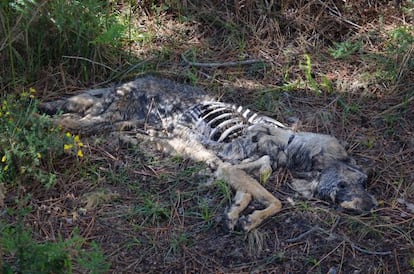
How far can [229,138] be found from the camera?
4.59 m

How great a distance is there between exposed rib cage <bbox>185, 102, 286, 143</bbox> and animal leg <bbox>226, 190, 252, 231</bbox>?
68 centimetres

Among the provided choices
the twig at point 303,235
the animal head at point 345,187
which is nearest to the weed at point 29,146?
the twig at point 303,235

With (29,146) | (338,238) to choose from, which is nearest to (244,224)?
(338,238)

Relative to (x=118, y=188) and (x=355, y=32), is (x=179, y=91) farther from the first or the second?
(x=355, y=32)

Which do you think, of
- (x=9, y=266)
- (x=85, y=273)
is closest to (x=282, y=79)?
(x=85, y=273)

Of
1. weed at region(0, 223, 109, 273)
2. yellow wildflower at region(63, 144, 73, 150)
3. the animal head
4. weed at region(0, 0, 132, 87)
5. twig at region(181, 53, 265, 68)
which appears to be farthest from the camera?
twig at region(181, 53, 265, 68)

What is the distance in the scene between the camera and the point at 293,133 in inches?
177

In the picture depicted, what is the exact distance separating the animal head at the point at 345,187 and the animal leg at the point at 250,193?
32 centimetres

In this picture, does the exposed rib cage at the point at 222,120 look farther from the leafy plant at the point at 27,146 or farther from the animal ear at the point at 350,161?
the leafy plant at the point at 27,146

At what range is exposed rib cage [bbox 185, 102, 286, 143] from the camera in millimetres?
4609

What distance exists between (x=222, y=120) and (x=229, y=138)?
0.19 metres

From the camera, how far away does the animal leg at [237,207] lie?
12.4 feet

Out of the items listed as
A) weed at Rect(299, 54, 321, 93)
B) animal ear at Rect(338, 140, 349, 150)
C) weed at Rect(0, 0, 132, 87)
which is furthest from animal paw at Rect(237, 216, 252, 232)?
weed at Rect(0, 0, 132, 87)

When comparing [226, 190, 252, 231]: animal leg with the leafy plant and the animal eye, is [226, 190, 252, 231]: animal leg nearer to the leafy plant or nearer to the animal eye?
the animal eye
